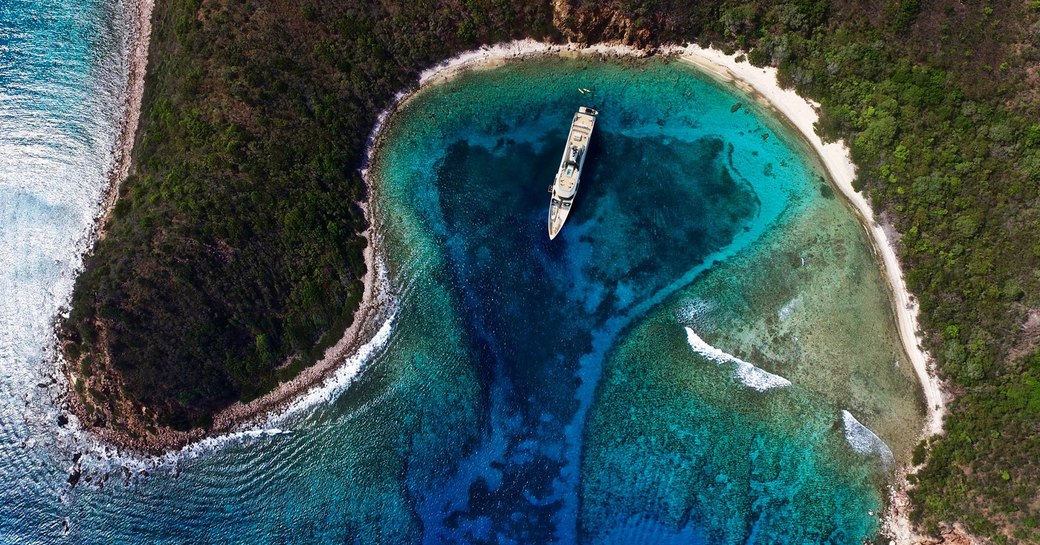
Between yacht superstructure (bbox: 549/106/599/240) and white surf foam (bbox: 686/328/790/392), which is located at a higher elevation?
yacht superstructure (bbox: 549/106/599/240)

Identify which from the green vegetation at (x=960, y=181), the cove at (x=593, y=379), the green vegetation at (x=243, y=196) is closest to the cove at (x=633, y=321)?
the cove at (x=593, y=379)

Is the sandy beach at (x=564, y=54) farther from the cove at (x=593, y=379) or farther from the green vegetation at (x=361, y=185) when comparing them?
the cove at (x=593, y=379)

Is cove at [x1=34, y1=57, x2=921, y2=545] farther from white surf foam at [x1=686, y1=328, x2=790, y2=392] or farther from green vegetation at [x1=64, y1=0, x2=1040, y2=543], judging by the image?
green vegetation at [x1=64, y1=0, x2=1040, y2=543]

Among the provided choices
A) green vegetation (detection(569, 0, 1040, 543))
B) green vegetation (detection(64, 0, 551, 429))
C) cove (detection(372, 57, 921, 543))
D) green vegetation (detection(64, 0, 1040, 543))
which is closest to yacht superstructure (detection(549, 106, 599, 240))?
cove (detection(372, 57, 921, 543))

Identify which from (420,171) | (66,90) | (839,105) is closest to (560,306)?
(420,171)

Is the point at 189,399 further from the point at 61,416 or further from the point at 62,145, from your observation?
the point at 62,145

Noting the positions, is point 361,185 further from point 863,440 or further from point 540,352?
point 863,440

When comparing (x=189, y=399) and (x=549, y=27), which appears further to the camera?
(x=549, y=27)
